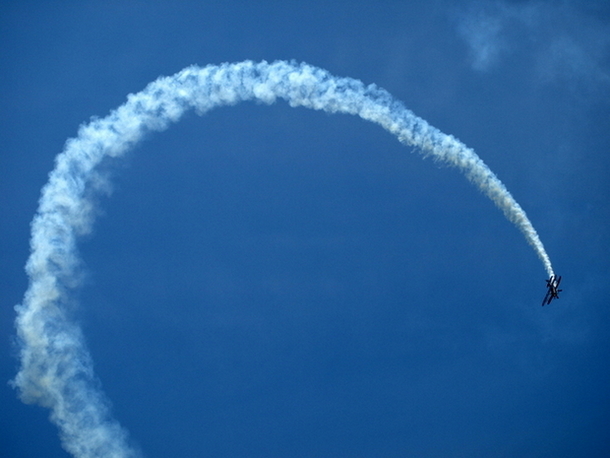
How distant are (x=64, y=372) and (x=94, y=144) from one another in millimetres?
13249

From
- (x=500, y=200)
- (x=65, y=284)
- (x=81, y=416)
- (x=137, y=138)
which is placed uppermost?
(x=137, y=138)

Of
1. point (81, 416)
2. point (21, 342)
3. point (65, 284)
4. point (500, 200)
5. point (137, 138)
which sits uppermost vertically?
point (137, 138)

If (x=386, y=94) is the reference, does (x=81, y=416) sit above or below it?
below

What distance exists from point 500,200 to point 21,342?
28576 millimetres

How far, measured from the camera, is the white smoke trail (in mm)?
49438

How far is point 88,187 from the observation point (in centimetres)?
5119

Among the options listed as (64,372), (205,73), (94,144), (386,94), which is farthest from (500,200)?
(64,372)

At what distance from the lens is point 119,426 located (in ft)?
171

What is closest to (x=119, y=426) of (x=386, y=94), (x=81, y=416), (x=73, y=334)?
→ (x=81, y=416)

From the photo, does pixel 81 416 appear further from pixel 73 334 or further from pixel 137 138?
pixel 137 138

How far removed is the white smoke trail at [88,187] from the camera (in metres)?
49.4

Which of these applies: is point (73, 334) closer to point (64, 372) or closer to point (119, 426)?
point (64, 372)

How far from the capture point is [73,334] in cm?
5050

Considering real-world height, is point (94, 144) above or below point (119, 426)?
above
